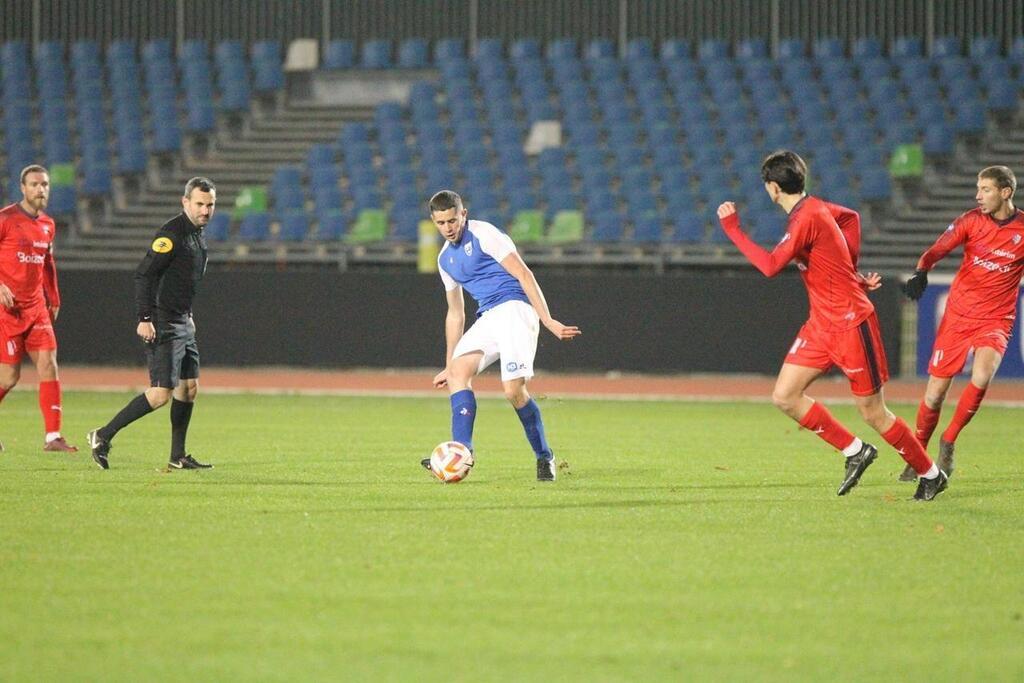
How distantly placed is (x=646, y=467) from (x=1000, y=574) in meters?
4.97

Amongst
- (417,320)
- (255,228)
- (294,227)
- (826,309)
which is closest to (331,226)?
(294,227)

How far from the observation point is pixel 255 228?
90.3ft

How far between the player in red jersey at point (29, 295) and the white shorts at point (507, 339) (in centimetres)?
400

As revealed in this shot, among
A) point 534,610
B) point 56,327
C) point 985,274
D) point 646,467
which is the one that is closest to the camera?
point 534,610

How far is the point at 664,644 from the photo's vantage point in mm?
5809

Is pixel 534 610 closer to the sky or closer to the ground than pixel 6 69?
closer to the ground

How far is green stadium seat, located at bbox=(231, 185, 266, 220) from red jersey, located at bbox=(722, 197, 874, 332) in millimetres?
19667

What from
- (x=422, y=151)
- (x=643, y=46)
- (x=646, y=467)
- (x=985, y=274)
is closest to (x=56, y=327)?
(x=422, y=151)

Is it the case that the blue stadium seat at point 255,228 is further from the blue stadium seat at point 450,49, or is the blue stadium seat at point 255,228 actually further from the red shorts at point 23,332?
the red shorts at point 23,332

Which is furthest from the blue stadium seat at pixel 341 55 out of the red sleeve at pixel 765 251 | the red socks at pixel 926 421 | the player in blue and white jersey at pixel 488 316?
the red sleeve at pixel 765 251

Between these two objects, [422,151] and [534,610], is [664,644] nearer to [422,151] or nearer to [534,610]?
[534,610]

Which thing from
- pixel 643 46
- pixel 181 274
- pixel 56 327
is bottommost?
pixel 56 327

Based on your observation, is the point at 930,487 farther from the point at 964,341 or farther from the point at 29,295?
the point at 29,295

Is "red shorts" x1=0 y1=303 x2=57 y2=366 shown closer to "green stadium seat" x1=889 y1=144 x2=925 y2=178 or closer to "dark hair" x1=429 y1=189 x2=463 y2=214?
"dark hair" x1=429 y1=189 x2=463 y2=214
